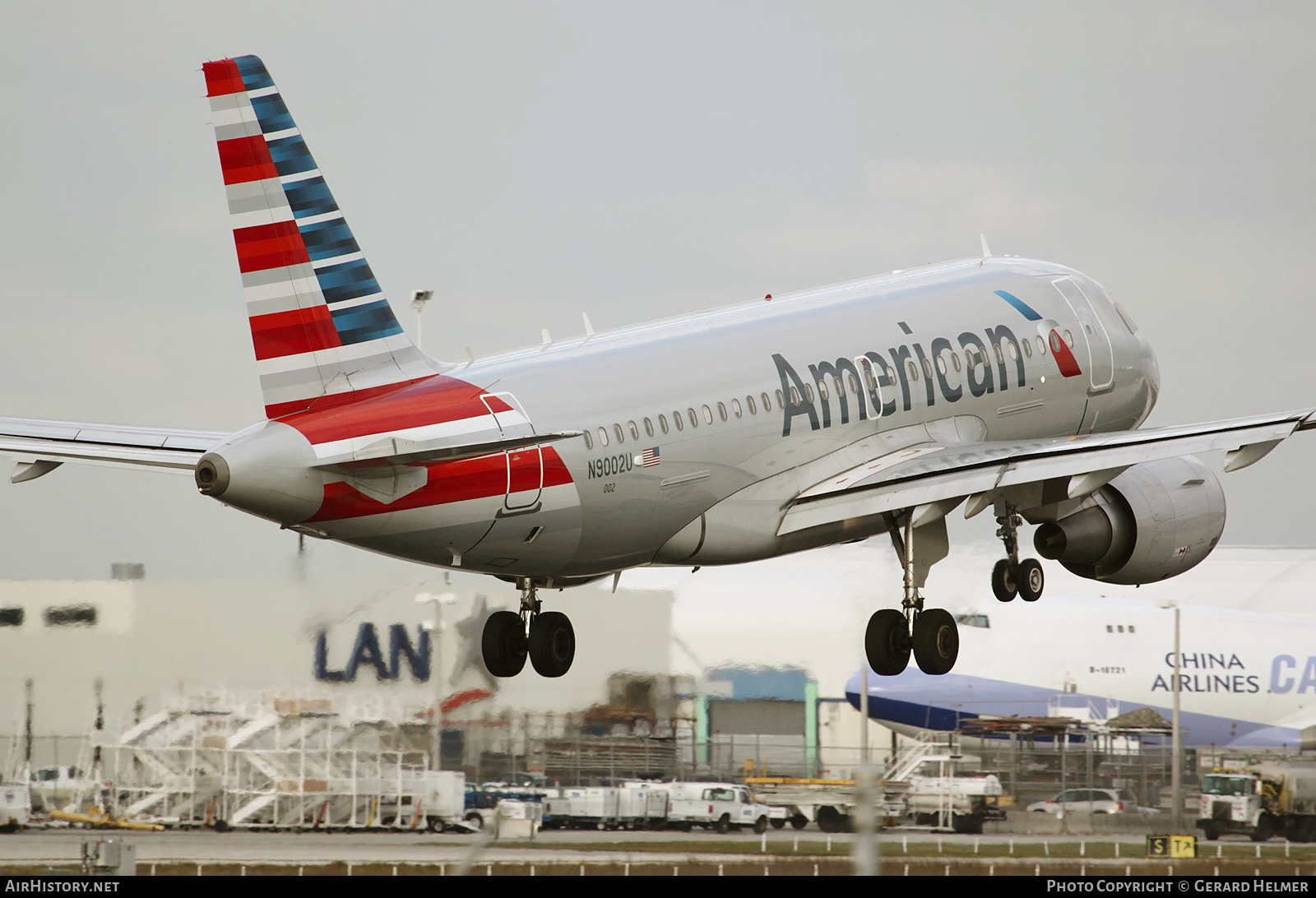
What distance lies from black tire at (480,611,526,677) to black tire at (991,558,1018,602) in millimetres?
8319

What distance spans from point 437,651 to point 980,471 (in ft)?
57.7

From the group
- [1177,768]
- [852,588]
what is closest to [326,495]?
[852,588]

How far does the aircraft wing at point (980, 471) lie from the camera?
26.2m

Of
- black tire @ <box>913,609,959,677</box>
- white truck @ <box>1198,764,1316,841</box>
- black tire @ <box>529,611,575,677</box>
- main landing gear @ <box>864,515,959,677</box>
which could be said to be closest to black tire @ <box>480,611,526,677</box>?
black tire @ <box>529,611,575,677</box>

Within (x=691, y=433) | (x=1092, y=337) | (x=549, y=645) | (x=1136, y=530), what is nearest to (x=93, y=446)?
(x=549, y=645)

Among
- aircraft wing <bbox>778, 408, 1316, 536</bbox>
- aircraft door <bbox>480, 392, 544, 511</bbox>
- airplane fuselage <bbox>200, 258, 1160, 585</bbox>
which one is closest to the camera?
airplane fuselage <bbox>200, 258, 1160, 585</bbox>

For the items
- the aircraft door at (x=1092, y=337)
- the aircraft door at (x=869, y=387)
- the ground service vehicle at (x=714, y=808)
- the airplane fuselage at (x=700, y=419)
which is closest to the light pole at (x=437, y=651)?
the ground service vehicle at (x=714, y=808)

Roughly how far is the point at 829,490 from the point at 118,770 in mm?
21362

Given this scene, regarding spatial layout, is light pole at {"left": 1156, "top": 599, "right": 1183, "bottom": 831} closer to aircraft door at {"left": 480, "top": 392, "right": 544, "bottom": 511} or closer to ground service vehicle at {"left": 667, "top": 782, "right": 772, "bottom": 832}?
ground service vehicle at {"left": 667, "top": 782, "right": 772, "bottom": 832}

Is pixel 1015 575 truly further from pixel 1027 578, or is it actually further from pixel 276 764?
pixel 276 764

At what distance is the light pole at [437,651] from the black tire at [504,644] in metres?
13.6

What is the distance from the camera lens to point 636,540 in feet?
84.9

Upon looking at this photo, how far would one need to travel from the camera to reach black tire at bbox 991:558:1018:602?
30984 mm

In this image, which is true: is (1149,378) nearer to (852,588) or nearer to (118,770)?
(852,588)
